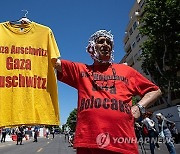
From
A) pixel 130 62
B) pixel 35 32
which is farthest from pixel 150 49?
pixel 130 62

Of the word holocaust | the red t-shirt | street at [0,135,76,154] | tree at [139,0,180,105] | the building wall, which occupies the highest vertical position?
the building wall

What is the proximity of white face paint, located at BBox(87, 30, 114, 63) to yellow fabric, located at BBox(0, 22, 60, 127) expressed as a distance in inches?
17.8

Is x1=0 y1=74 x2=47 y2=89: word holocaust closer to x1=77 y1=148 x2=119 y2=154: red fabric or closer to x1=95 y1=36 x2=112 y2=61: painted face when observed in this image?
x1=95 y1=36 x2=112 y2=61: painted face

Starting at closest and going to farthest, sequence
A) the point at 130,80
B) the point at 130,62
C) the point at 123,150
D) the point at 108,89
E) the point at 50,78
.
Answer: the point at 123,150, the point at 108,89, the point at 130,80, the point at 50,78, the point at 130,62

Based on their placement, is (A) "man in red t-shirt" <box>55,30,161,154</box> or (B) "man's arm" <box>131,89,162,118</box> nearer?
(A) "man in red t-shirt" <box>55,30,161,154</box>

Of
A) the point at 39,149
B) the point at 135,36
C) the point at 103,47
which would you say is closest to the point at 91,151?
the point at 103,47

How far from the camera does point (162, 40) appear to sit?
30156 mm

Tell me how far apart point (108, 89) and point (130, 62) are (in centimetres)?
6315

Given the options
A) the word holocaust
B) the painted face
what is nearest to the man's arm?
the painted face

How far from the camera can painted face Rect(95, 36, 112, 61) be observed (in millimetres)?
3492

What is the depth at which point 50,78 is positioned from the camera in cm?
398

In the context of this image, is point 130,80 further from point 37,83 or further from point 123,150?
point 37,83

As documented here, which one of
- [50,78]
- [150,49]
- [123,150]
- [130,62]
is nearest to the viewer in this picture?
[123,150]

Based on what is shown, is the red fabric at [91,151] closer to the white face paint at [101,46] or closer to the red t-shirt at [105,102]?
the red t-shirt at [105,102]
